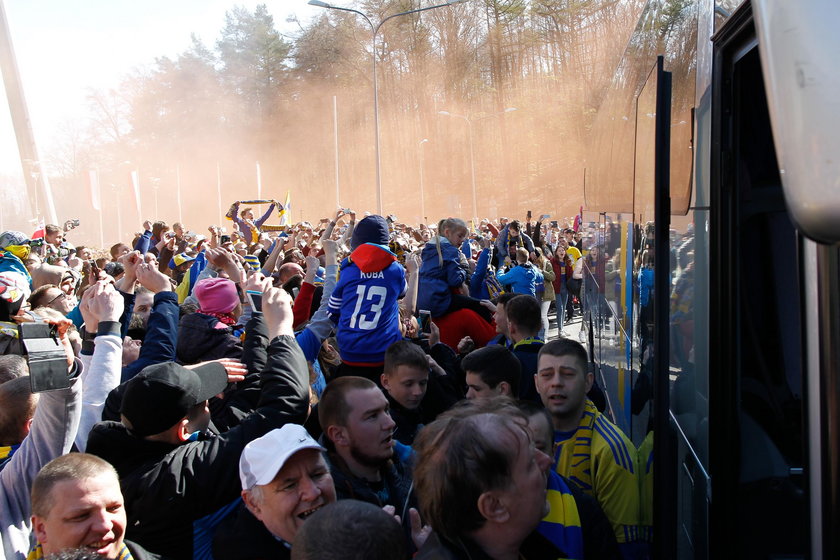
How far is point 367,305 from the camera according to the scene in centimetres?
573

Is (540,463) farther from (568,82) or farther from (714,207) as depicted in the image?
(568,82)

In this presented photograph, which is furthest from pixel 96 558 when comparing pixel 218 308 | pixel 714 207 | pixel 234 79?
pixel 234 79

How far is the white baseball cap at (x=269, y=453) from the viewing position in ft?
7.78

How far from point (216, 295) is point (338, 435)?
6.14ft

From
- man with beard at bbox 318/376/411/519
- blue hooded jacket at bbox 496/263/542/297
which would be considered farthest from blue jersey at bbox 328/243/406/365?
blue hooded jacket at bbox 496/263/542/297

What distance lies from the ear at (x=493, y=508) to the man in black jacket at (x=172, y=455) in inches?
43.0

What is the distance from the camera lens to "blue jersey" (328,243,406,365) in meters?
5.71

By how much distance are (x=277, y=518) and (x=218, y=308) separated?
2.49 meters

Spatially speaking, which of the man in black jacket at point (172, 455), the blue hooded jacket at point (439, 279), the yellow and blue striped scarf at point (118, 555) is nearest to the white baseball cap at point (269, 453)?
the man in black jacket at point (172, 455)

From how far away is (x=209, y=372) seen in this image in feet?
9.96

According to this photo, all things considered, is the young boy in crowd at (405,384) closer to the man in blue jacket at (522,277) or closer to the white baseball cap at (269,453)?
the white baseball cap at (269,453)

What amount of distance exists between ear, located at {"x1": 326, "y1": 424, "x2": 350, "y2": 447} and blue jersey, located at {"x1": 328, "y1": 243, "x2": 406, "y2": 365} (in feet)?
8.50

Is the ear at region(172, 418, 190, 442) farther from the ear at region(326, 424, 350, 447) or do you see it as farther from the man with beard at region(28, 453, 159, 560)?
the ear at region(326, 424, 350, 447)

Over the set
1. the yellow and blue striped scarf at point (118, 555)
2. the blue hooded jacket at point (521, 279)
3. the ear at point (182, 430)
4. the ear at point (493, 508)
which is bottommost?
the blue hooded jacket at point (521, 279)
